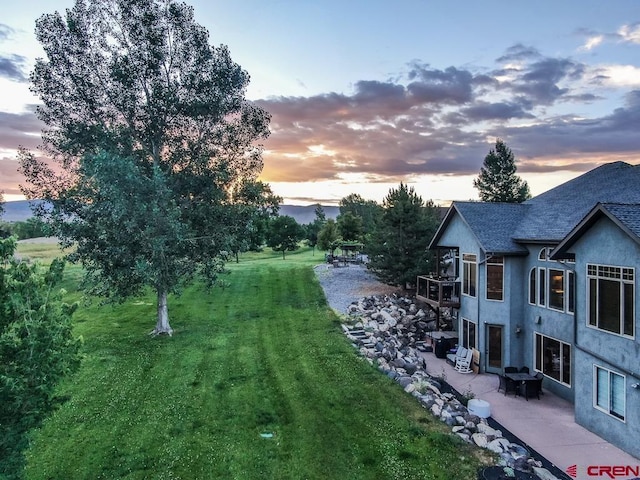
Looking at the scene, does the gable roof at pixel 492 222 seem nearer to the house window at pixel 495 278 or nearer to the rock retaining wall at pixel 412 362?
the house window at pixel 495 278

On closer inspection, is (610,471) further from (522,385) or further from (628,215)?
(628,215)

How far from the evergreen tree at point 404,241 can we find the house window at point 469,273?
21.0ft

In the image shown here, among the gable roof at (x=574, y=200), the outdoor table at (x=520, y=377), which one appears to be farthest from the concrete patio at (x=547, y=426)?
the gable roof at (x=574, y=200)

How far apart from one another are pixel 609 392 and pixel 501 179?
40686 millimetres

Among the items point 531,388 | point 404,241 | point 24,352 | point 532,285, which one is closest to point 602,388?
point 531,388

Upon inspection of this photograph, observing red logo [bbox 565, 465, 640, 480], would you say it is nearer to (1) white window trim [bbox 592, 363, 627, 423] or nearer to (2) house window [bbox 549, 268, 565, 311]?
(1) white window trim [bbox 592, 363, 627, 423]

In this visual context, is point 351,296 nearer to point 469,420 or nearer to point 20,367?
point 469,420

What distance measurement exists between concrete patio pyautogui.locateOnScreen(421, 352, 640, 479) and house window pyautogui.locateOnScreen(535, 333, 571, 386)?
550 mm

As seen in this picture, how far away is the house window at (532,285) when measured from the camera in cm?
1633

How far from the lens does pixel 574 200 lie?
57.6 ft

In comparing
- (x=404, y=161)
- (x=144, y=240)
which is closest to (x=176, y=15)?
(x=144, y=240)

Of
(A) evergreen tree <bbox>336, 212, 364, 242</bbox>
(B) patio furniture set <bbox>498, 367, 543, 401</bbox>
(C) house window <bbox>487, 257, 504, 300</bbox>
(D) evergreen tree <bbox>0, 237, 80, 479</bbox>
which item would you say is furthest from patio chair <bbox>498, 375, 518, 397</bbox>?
(A) evergreen tree <bbox>336, 212, 364, 242</bbox>

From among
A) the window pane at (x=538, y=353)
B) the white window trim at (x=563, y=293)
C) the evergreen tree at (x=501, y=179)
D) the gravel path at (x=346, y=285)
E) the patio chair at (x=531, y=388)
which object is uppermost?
the evergreen tree at (x=501, y=179)

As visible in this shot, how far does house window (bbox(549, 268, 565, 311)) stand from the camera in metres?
15.1
